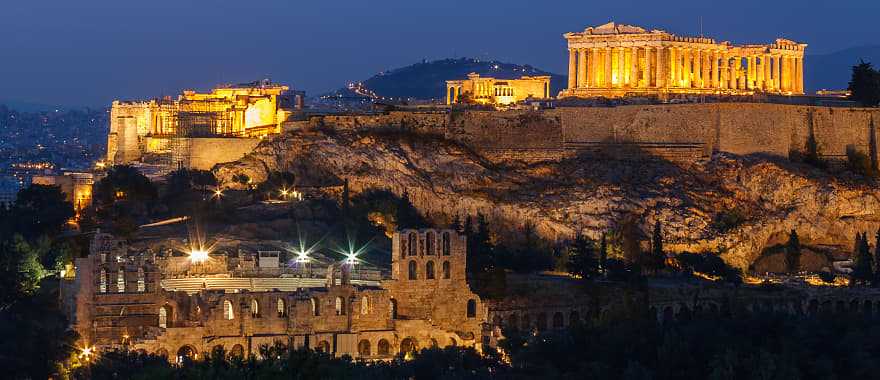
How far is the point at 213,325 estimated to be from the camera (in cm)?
6197

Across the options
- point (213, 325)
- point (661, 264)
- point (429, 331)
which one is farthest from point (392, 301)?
point (661, 264)

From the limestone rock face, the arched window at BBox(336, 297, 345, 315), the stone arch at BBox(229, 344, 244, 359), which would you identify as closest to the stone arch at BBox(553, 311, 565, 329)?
the limestone rock face

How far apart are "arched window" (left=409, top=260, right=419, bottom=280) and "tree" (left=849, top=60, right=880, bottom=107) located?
35.9m

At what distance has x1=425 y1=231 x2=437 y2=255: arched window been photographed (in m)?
66.2

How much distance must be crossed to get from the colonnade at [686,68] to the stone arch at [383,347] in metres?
39.7

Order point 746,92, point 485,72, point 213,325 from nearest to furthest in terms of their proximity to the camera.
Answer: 1. point 213,325
2. point 746,92
3. point 485,72

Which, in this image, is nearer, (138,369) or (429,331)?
(138,369)

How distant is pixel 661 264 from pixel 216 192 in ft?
57.0

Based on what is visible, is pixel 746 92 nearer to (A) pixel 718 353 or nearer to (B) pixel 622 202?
(B) pixel 622 202

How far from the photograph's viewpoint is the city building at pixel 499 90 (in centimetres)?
10696

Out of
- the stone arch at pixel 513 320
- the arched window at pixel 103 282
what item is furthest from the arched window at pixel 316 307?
the stone arch at pixel 513 320

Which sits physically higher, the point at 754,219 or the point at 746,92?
the point at 746,92

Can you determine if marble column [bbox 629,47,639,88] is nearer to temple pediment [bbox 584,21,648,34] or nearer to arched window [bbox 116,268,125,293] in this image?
temple pediment [bbox 584,21,648,34]

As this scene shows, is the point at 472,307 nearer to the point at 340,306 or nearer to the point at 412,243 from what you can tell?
the point at 412,243
